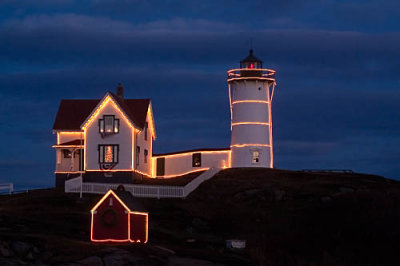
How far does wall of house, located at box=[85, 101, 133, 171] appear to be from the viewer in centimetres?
6588

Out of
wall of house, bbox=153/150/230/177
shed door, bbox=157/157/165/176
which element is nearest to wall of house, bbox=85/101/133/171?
wall of house, bbox=153/150/230/177

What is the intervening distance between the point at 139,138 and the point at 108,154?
3617mm

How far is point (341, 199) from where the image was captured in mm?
56750

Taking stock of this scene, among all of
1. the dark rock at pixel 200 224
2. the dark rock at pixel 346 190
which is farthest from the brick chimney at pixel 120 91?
the dark rock at pixel 346 190

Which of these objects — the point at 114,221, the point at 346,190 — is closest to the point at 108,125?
the point at 346,190

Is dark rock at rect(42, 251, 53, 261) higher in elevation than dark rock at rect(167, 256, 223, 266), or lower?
higher

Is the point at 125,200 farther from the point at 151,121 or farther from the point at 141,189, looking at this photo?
the point at 151,121

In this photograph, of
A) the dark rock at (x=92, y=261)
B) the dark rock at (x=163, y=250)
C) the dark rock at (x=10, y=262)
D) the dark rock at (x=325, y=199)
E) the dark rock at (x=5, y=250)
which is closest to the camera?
the dark rock at (x=10, y=262)

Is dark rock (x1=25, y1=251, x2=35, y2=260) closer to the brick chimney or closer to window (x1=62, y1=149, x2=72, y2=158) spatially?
window (x1=62, y1=149, x2=72, y2=158)

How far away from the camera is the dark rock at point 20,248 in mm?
38206

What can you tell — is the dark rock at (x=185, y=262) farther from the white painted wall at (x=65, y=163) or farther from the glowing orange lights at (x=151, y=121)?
the glowing orange lights at (x=151, y=121)

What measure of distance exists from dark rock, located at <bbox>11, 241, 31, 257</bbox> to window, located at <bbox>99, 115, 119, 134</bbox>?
27.9 m

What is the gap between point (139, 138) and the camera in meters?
68.3

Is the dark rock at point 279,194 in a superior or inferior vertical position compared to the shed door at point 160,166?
inferior
